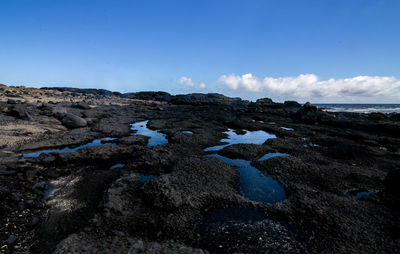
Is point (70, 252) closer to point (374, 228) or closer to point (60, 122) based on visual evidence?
point (374, 228)

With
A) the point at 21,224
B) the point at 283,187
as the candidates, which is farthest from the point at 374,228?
the point at 21,224

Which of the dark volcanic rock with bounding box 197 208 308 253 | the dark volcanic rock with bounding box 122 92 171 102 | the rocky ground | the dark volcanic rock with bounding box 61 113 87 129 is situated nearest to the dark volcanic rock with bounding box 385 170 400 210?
the rocky ground

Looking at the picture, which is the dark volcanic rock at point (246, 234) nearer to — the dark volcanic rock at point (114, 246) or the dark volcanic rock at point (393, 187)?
the dark volcanic rock at point (114, 246)

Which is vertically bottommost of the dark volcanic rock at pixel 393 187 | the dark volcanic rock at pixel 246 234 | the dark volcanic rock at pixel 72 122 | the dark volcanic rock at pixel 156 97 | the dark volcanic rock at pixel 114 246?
the dark volcanic rock at pixel 246 234

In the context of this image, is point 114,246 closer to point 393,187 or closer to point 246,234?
point 246,234

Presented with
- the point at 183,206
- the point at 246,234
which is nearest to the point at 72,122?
the point at 183,206

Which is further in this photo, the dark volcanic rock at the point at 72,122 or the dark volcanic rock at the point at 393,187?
the dark volcanic rock at the point at 72,122

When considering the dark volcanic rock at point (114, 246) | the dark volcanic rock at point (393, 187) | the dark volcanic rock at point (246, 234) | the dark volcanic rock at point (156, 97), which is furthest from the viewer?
the dark volcanic rock at point (156, 97)

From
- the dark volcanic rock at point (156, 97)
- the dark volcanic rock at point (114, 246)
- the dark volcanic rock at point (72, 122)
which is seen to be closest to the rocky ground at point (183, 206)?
the dark volcanic rock at point (114, 246)

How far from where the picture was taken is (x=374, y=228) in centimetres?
617

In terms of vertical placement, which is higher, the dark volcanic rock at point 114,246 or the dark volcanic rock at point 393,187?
the dark volcanic rock at point 393,187

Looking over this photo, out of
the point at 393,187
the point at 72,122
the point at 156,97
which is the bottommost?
the point at 393,187

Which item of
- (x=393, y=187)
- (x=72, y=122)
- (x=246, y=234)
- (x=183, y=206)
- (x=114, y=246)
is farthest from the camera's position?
(x=72, y=122)

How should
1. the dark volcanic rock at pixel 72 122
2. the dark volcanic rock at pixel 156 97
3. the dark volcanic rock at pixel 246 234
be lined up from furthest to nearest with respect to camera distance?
the dark volcanic rock at pixel 156 97
the dark volcanic rock at pixel 72 122
the dark volcanic rock at pixel 246 234
